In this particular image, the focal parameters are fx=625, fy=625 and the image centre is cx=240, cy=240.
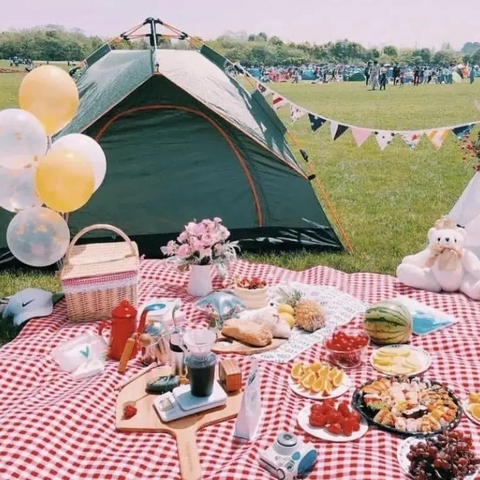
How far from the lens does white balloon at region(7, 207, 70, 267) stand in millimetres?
3809

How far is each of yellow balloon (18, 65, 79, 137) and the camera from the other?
2.53 m

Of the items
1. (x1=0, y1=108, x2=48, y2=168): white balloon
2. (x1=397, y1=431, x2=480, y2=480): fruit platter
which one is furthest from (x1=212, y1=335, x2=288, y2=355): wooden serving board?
(x1=0, y1=108, x2=48, y2=168): white balloon

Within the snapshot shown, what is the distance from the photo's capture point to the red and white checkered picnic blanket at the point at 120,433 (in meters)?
2.54

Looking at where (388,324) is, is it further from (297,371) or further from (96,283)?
(96,283)

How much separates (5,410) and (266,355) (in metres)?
1.36

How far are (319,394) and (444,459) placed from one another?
2.83 feet

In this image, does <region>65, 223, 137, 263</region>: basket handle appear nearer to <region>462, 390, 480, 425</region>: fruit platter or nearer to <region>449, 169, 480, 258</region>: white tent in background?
<region>462, 390, 480, 425</region>: fruit platter

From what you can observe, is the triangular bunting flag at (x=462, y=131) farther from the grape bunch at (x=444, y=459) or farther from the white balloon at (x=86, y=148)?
the grape bunch at (x=444, y=459)

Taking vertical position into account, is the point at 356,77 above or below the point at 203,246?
above

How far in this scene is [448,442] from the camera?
240cm

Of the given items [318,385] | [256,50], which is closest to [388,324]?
[318,385]

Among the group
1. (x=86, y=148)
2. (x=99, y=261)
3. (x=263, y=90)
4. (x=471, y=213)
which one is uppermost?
(x=263, y=90)

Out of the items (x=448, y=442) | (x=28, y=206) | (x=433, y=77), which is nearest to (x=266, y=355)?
(x=448, y=442)

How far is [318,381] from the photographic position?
313 centimetres
